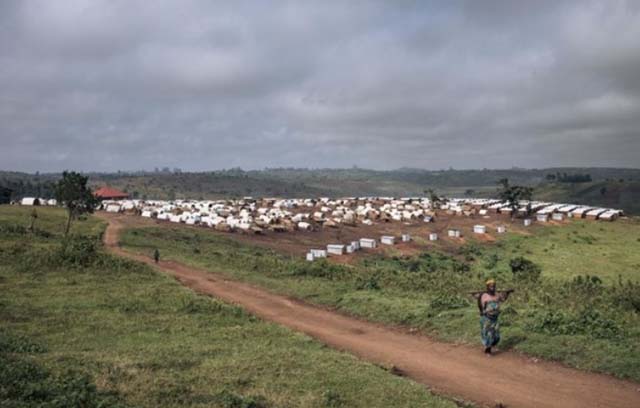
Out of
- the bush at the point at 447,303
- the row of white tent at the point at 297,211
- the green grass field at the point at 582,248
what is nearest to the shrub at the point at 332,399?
the bush at the point at 447,303

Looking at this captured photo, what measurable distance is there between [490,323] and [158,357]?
25.5ft

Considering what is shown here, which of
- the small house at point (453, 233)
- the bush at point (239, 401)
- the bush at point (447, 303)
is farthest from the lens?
the small house at point (453, 233)

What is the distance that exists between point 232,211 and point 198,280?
2263 inches

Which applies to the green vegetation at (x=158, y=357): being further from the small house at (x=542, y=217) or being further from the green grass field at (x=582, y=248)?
the small house at (x=542, y=217)

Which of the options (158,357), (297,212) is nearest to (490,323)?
(158,357)

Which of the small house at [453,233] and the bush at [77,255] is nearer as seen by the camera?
the bush at [77,255]

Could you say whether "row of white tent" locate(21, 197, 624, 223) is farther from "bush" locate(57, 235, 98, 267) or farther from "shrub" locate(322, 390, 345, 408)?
"shrub" locate(322, 390, 345, 408)

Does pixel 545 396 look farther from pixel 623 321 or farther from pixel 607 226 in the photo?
pixel 607 226

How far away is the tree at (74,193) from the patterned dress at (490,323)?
1348 inches

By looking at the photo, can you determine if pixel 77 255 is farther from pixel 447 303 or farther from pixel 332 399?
pixel 332 399

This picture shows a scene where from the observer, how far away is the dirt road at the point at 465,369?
33.1 feet

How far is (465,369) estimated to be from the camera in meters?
11.8

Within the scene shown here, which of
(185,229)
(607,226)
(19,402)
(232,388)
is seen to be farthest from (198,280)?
(607,226)

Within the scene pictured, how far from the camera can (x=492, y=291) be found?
42.1ft
